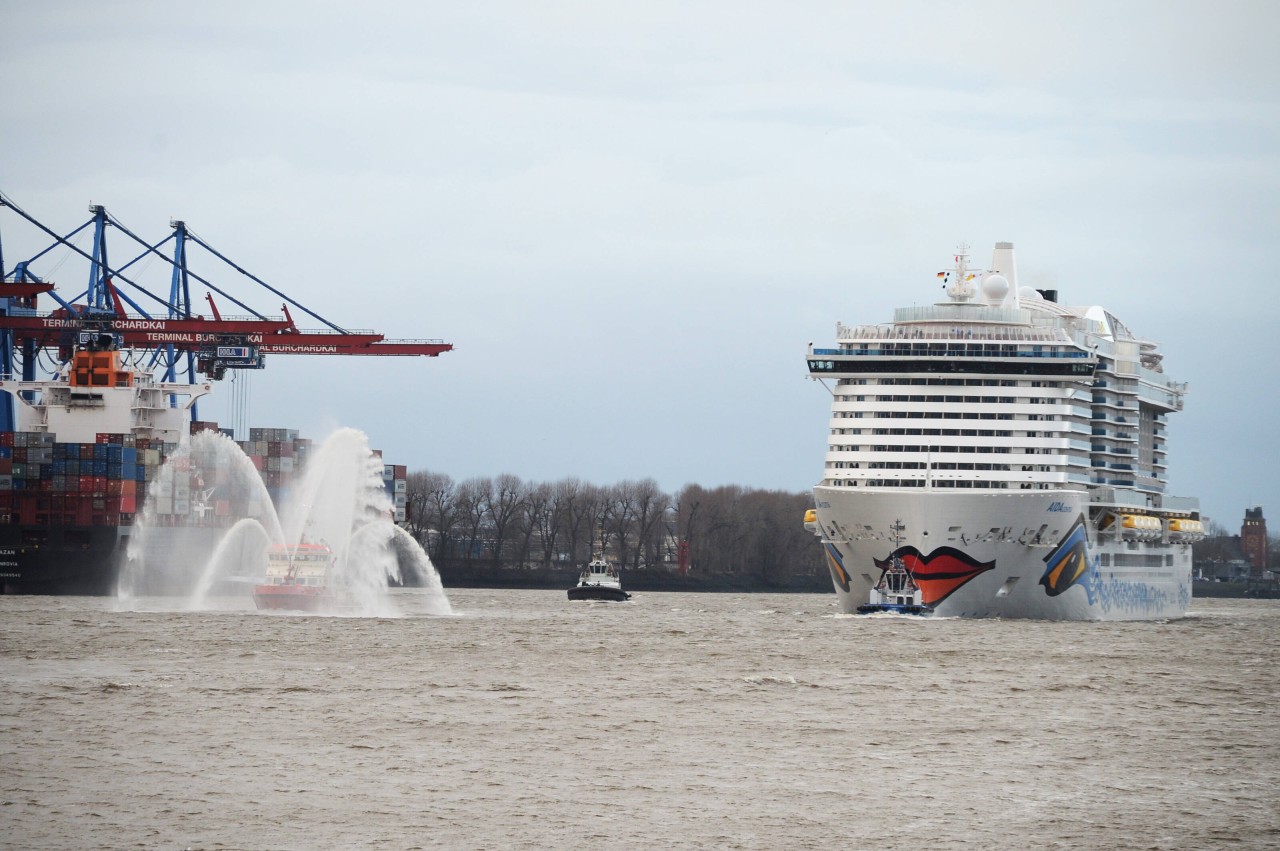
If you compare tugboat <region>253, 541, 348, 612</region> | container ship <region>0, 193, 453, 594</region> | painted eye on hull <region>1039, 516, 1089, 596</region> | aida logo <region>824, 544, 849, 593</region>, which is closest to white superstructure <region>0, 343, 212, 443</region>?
container ship <region>0, 193, 453, 594</region>

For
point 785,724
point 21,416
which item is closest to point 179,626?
point 785,724

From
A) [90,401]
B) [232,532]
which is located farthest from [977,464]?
[90,401]

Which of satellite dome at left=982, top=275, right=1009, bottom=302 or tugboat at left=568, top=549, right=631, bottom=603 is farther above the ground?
satellite dome at left=982, top=275, right=1009, bottom=302

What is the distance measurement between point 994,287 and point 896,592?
1659 centimetres

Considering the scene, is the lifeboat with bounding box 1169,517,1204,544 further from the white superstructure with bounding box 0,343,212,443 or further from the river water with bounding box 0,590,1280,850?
the white superstructure with bounding box 0,343,212,443

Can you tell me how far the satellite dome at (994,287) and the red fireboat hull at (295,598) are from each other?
31.6 metres

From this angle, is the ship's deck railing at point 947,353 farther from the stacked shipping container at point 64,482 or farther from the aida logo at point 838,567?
the stacked shipping container at point 64,482

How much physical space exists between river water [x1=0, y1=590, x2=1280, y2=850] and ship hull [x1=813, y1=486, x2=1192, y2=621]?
9.29 meters

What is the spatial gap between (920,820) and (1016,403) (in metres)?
48.3

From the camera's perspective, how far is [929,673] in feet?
156

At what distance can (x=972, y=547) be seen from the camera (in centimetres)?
6681

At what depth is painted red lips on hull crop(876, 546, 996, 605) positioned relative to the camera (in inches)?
2633

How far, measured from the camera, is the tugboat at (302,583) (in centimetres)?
7175

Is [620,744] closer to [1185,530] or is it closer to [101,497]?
[1185,530]
